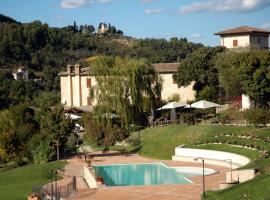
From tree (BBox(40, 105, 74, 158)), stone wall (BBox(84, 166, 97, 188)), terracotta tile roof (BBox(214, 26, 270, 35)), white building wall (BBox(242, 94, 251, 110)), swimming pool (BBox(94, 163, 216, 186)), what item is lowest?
swimming pool (BBox(94, 163, 216, 186))

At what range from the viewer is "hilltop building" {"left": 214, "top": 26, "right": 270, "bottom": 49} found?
193ft

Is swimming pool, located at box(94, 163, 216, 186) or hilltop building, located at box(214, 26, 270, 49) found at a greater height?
hilltop building, located at box(214, 26, 270, 49)

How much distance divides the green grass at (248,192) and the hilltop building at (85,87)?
38.6m

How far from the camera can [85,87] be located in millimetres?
65562

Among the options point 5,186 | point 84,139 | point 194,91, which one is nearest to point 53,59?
point 194,91

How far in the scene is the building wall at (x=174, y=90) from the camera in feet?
199

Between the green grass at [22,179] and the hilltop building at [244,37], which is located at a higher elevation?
the hilltop building at [244,37]

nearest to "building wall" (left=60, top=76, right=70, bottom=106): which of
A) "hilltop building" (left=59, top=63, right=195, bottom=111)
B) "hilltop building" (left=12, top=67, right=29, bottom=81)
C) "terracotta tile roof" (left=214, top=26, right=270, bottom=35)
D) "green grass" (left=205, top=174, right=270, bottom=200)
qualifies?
"hilltop building" (left=59, top=63, right=195, bottom=111)

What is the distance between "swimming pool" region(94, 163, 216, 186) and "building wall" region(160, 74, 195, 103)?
26.5 meters

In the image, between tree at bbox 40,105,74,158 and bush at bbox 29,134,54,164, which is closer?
bush at bbox 29,134,54,164

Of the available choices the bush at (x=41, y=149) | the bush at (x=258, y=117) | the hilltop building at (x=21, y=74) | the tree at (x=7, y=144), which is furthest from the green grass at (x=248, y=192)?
the hilltop building at (x=21, y=74)

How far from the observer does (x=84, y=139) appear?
4681 cm

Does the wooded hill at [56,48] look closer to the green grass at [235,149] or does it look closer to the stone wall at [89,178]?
the green grass at [235,149]

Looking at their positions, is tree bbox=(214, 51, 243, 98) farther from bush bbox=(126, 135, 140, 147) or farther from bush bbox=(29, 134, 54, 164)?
bush bbox=(29, 134, 54, 164)
